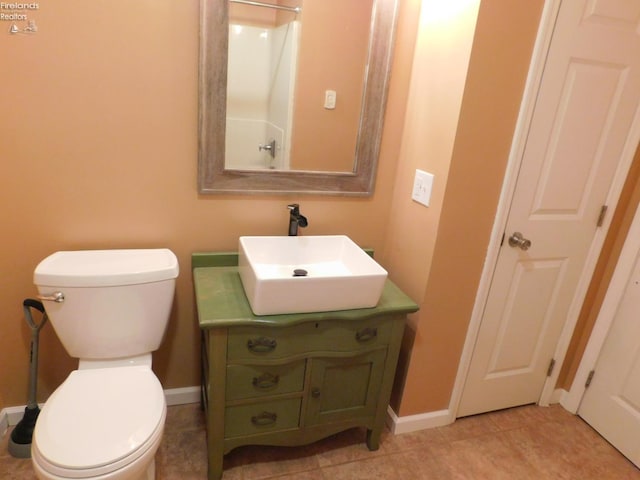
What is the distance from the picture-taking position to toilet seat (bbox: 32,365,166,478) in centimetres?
113

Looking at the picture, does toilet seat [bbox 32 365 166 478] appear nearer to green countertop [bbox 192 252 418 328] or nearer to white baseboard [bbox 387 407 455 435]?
green countertop [bbox 192 252 418 328]

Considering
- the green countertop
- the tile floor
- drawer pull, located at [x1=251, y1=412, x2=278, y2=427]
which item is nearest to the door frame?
the tile floor

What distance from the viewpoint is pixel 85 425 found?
1.23 metres

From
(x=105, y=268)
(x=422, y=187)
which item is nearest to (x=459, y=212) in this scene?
(x=422, y=187)

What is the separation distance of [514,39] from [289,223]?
1101mm

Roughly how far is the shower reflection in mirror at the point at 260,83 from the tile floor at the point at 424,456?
1209 millimetres

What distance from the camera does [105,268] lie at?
4.84 feet

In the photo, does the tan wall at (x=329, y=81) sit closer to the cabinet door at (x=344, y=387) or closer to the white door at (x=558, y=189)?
the white door at (x=558, y=189)

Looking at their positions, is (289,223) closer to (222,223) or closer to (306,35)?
(222,223)

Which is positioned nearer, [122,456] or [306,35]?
[122,456]

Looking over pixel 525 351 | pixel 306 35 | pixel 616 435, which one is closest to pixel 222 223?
pixel 306 35

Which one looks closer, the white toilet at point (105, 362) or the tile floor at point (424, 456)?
the white toilet at point (105, 362)

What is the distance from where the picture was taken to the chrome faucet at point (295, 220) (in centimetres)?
169

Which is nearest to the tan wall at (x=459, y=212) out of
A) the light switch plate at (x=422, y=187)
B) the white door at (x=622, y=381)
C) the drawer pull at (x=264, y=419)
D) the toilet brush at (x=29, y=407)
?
the light switch plate at (x=422, y=187)
